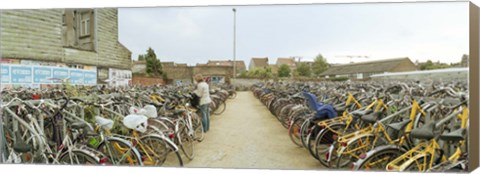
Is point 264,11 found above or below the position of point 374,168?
above

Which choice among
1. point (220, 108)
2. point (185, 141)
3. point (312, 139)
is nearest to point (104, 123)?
point (185, 141)

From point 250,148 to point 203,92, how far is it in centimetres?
110

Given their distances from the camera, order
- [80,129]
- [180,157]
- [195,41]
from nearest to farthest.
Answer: [80,129], [180,157], [195,41]

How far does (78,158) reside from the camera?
10.7 ft

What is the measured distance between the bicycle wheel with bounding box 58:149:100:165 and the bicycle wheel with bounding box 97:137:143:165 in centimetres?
9

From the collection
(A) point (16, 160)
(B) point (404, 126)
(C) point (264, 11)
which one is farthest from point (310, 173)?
(A) point (16, 160)

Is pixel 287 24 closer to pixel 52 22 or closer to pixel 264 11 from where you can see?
pixel 264 11

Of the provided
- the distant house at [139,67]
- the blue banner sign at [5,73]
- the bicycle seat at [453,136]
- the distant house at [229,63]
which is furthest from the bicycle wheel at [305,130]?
the blue banner sign at [5,73]

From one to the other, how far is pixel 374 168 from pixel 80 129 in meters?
2.48

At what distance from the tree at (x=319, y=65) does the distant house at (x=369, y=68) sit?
54 mm

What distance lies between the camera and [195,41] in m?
3.98

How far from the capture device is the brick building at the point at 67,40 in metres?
4.06

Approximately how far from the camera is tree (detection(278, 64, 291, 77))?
13.6 ft

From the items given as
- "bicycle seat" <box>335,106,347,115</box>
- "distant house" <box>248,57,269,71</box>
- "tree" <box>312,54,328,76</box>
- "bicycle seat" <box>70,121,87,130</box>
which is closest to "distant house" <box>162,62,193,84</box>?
"distant house" <box>248,57,269,71</box>
